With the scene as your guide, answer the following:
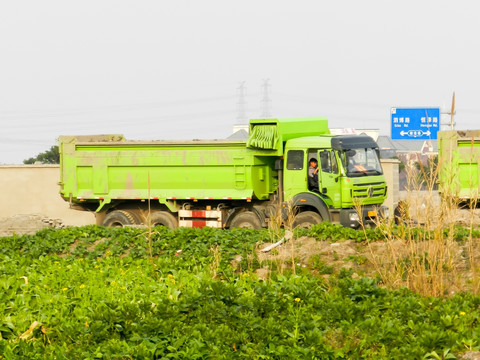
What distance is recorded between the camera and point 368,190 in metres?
17.6

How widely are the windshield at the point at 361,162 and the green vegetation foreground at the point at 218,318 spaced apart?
702 centimetres

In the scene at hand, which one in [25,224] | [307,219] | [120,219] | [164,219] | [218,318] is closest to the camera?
[218,318]

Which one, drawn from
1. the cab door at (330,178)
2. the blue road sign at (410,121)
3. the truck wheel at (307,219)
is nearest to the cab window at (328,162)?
the cab door at (330,178)

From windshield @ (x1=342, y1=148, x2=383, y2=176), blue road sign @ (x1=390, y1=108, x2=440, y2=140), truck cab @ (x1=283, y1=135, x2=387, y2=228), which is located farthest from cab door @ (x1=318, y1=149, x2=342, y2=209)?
blue road sign @ (x1=390, y1=108, x2=440, y2=140)

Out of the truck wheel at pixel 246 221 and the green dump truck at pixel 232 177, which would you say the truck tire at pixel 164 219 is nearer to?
the green dump truck at pixel 232 177

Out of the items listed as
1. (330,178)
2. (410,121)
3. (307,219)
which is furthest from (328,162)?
(410,121)

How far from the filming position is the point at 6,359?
6.62 metres

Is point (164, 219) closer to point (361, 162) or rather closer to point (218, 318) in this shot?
point (361, 162)

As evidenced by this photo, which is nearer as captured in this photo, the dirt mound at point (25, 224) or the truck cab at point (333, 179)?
the truck cab at point (333, 179)

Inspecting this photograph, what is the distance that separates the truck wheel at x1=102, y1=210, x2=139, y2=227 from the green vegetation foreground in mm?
8948

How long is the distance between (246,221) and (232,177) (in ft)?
3.77

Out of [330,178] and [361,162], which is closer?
[330,178]

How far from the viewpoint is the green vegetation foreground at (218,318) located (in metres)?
6.51

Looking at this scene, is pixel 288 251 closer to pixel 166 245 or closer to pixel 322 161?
pixel 166 245
